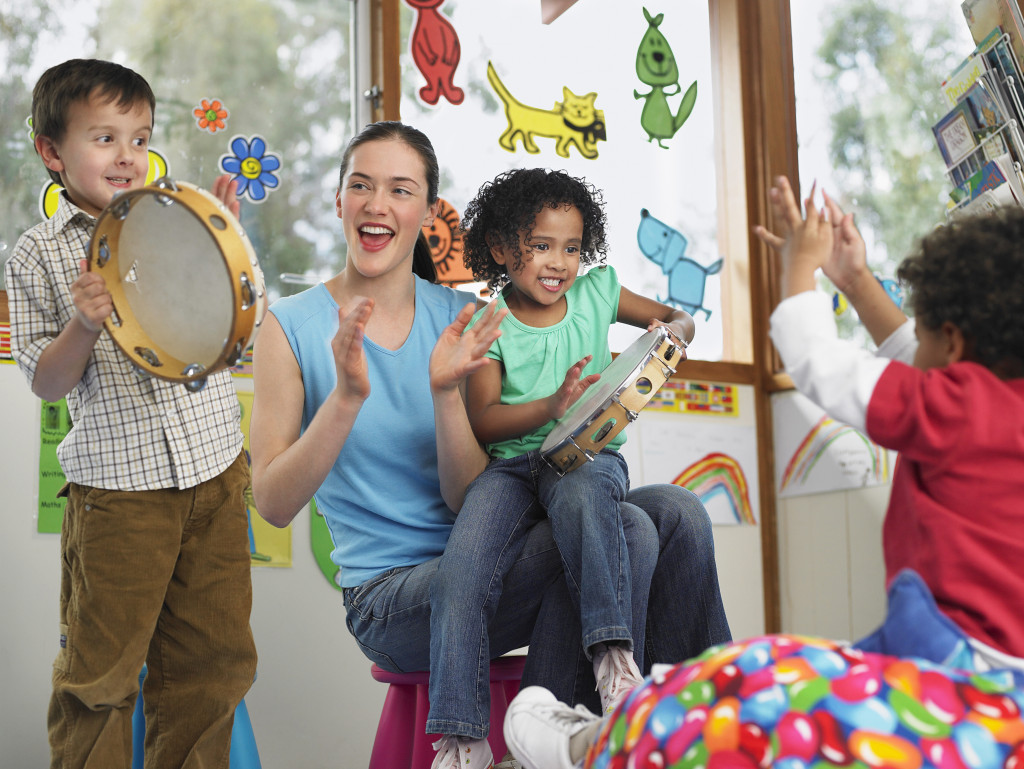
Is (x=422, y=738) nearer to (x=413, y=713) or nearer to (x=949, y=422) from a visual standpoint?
(x=413, y=713)

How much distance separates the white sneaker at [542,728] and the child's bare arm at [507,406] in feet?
1.46

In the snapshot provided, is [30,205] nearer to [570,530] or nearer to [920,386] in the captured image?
[570,530]

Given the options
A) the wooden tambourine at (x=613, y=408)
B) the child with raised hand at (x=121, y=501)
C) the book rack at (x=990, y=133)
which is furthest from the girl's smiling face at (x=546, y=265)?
the book rack at (x=990, y=133)

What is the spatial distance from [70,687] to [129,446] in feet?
1.22

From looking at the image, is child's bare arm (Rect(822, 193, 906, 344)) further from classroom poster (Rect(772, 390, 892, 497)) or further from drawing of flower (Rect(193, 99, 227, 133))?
drawing of flower (Rect(193, 99, 227, 133))

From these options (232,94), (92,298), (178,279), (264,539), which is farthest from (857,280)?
(232,94)

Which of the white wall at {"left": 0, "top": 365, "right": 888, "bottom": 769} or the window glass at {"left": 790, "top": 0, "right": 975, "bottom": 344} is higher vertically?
the window glass at {"left": 790, "top": 0, "right": 975, "bottom": 344}

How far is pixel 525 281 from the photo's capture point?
172cm

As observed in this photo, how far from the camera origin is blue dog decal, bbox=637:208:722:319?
10.4ft

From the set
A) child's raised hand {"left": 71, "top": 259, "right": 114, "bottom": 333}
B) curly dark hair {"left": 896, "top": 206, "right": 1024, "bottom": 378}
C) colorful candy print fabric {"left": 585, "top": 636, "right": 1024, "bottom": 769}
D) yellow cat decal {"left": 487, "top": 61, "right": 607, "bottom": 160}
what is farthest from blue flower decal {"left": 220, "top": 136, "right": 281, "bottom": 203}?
colorful candy print fabric {"left": 585, "top": 636, "right": 1024, "bottom": 769}

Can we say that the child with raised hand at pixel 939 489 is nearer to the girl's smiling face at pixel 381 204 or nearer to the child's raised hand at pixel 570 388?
the child's raised hand at pixel 570 388

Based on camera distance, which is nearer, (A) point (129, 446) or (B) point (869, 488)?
(A) point (129, 446)

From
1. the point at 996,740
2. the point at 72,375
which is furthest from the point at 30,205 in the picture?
the point at 996,740

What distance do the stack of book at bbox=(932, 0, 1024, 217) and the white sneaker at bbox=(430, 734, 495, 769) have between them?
1.13 metres
